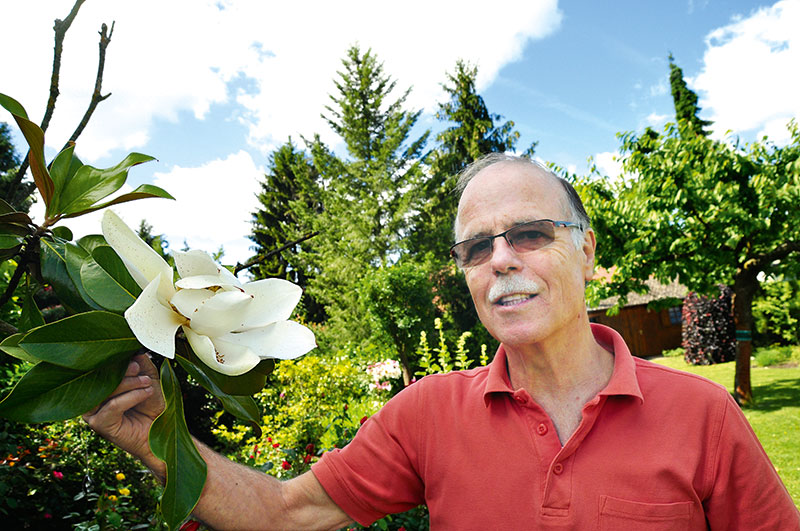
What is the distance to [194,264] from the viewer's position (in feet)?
2.40

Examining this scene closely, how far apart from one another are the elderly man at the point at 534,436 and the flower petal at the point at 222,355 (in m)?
0.40

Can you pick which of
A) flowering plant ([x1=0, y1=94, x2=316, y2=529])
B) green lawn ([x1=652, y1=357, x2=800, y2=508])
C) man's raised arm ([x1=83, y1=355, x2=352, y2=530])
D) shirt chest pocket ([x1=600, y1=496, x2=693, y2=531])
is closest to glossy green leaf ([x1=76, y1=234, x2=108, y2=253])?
flowering plant ([x1=0, y1=94, x2=316, y2=529])

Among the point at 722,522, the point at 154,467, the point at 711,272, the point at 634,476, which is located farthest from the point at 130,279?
the point at 711,272

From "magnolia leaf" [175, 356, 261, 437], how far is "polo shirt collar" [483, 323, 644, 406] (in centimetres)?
79

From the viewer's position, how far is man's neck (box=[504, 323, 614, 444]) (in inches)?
57.9

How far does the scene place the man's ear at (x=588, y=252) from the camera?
166 centimetres

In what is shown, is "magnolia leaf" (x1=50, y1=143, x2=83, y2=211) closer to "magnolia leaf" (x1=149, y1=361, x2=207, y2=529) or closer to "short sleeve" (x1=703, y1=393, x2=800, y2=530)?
"magnolia leaf" (x1=149, y1=361, x2=207, y2=529)

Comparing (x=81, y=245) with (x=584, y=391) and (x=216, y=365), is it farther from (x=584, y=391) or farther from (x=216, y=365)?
(x=584, y=391)

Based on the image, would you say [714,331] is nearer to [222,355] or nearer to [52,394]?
[222,355]

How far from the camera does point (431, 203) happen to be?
755 inches

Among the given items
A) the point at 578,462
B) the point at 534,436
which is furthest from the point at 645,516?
the point at 534,436

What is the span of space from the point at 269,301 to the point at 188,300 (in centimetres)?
12

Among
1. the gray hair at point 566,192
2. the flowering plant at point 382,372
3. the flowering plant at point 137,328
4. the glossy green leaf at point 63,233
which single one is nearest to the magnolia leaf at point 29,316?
the flowering plant at point 137,328

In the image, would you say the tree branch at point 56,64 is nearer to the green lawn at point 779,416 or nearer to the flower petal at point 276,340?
the flower petal at point 276,340
